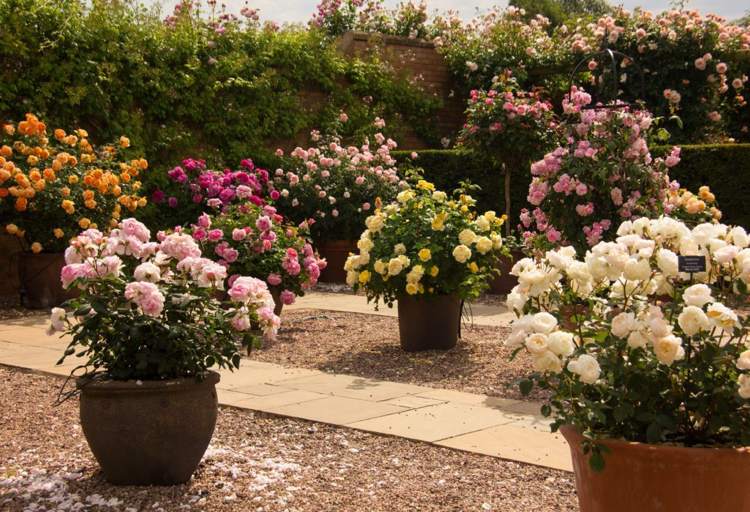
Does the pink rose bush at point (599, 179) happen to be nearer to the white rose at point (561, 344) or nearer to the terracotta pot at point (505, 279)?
the terracotta pot at point (505, 279)

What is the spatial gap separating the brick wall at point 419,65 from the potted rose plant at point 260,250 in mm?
6238

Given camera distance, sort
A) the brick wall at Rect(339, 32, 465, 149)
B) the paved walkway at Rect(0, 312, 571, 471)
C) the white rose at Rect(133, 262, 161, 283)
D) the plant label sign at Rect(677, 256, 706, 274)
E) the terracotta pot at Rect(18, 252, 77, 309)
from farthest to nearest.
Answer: the brick wall at Rect(339, 32, 465, 149), the terracotta pot at Rect(18, 252, 77, 309), the paved walkway at Rect(0, 312, 571, 471), the white rose at Rect(133, 262, 161, 283), the plant label sign at Rect(677, 256, 706, 274)

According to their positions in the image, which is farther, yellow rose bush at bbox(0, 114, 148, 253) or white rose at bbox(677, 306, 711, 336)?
yellow rose bush at bbox(0, 114, 148, 253)

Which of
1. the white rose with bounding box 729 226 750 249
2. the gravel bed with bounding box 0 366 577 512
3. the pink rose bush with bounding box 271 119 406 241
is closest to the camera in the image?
the white rose with bounding box 729 226 750 249

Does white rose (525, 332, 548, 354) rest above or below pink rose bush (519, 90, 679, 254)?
below

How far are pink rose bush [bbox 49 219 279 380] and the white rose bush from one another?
132 cm

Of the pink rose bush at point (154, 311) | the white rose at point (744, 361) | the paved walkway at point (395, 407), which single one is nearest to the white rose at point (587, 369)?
the white rose at point (744, 361)

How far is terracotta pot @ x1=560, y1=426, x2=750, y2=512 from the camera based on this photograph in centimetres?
256

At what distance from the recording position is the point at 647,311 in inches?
108

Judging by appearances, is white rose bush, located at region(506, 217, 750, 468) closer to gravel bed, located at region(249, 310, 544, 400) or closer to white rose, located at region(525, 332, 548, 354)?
white rose, located at region(525, 332, 548, 354)

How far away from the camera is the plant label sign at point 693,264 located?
277cm

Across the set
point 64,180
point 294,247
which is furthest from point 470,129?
point 64,180

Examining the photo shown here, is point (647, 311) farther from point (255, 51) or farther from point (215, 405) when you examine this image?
point (255, 51)

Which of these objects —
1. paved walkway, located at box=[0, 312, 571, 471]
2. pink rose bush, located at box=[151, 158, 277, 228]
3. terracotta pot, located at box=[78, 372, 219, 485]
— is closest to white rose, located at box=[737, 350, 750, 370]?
paved walkway, located at box=[0, 312, 571, 471]
